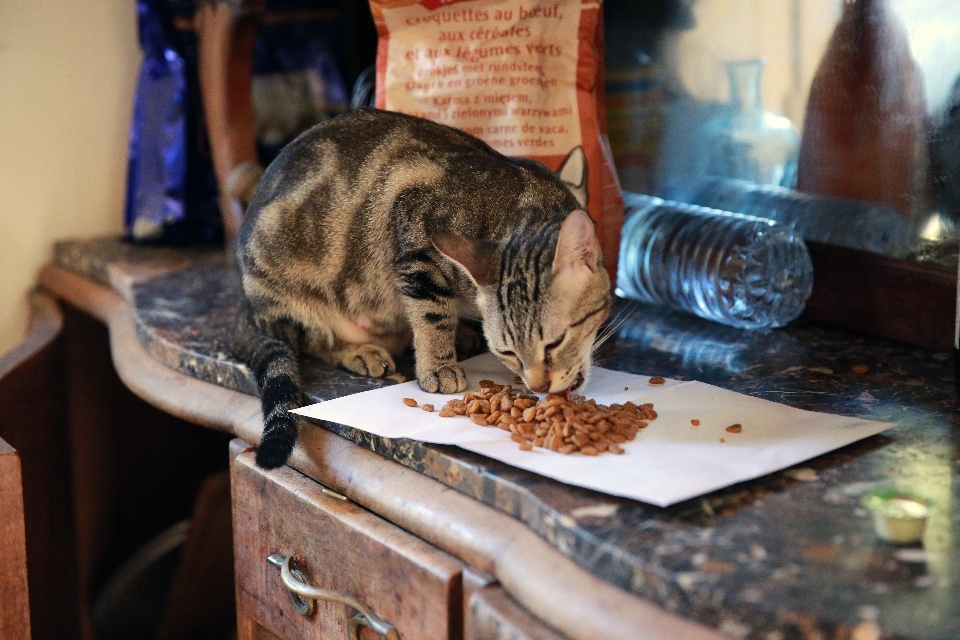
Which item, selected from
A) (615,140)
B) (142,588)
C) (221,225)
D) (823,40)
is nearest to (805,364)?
(823,40)

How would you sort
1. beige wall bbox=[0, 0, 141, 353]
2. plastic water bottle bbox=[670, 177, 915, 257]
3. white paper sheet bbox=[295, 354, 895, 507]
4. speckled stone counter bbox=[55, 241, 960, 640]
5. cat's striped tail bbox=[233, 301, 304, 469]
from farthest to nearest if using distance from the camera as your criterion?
beige wall bbox=[0, 0, 141, 353] → plastic water bottle bbox=[670, 177, 915, 257] → cat's striped tail bbox=[233, 301, 304, 469] → white paper sheet bbox=[295, 354, 895, 507] → speckled stone counter bbox=[55, 241, 960, 640]

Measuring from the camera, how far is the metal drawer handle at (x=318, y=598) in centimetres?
88

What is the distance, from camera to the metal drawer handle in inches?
34.5

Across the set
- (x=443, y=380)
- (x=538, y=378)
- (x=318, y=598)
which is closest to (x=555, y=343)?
(x=538, y=378)

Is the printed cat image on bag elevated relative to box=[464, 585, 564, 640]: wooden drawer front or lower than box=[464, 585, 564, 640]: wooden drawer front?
elevated

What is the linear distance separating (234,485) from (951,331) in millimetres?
938

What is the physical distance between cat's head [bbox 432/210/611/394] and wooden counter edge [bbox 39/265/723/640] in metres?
0.22

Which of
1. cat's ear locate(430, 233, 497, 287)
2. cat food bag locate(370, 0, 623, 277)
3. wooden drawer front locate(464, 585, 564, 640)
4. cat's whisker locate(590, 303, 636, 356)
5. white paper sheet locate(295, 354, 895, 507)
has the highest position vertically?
cat food bag locate(370, 0, 623, 277)

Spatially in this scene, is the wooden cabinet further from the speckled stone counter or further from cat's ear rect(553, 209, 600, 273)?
cat's ear rect(553, 209, 600, 273)

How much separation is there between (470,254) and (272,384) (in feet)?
0.93

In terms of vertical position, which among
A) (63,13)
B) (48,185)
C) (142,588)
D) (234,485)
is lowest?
(142,588)

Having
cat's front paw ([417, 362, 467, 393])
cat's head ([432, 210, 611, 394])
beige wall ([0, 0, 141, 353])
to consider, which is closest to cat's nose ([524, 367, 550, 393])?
cat's head ([432, 210, 611, 394])

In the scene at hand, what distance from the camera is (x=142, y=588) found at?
6.07 ft

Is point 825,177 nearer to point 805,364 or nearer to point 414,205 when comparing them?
point 805,364
